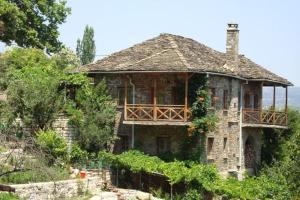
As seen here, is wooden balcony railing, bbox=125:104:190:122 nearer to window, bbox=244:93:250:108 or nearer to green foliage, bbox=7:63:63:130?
green foliage, bbox=7:63:63:130

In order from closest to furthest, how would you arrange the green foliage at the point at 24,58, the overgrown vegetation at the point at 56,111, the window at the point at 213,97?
the overgrown vegetation at the point at 56,111 → the window at the point at 213,97 → the green foliage at the point at 24,58

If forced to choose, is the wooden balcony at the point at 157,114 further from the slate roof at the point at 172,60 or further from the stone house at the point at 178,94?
the slate roof at the point at 172,60

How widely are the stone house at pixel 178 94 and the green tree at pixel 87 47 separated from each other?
32725 mm

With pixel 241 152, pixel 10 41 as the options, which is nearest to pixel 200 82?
pixel 241 152

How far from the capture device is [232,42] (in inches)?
1507

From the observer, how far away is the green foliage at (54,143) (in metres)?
31.5

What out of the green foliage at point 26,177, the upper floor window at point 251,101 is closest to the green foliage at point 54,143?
the green foliage at point 26,177

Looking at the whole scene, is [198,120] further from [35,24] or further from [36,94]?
[35,24]

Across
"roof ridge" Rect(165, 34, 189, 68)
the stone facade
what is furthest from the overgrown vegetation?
"roof ridge" Rect(165, 34, 189, 68)

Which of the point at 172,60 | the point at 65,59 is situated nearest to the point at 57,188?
the point at 172,60

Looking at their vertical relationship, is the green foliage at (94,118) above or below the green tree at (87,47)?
below

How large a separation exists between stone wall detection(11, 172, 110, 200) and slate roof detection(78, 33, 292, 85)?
630 centimetres

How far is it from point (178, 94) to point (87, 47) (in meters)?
38.8

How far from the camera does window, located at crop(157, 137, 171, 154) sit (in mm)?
34062
